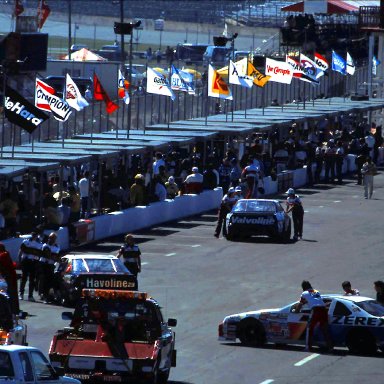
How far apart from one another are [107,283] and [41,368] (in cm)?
884

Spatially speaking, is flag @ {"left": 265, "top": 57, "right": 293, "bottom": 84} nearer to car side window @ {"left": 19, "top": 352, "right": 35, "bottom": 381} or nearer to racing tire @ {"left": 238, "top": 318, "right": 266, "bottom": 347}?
racing tire @ {"left": 238, "top": 318, "right": 266, "bottom": 347}

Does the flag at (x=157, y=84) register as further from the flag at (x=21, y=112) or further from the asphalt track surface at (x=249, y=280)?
the flag at (x=21, y=112)

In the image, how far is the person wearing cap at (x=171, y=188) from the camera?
43.0m

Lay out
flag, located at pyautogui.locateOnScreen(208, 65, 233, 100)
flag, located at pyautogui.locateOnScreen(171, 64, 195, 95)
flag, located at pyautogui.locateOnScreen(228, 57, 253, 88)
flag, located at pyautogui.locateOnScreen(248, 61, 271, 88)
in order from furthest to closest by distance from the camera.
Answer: flag, located at pyautogui.locateOnScreen(248, 61, 271, 88), flag, located at pyautogui.locateOnScreen(228, 57, 253, 88), flag, located at pyautogui.locateOnScreen(171, 64, 195, 95), flag, located at pyautogui.locateOnScreen(208, 65, 233, 100)

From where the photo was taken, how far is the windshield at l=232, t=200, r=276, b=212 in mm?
38875

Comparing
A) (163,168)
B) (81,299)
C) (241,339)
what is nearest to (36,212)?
(163,168)

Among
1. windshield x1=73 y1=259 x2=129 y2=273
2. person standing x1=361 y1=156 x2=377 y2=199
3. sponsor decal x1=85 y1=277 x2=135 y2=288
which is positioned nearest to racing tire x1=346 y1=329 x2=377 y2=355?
sponsor decal x1=85 y1=277 x2=135 y2=288

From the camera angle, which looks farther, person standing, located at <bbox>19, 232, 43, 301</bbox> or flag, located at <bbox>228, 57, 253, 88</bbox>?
flag, located at <bbox>228, 57, 253, 88</bbox>

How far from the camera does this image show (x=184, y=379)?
21922 mm

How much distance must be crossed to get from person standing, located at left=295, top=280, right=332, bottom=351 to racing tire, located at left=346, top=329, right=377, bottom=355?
36 cm

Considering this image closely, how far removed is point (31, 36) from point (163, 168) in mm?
24058

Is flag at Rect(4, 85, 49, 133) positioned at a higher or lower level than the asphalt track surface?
higher

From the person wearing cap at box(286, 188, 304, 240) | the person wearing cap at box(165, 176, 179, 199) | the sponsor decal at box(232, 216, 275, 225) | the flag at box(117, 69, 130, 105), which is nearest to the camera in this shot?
the sponsor decal at box(232, 216, 275, 225)

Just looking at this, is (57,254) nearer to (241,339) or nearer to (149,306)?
(241,339)
